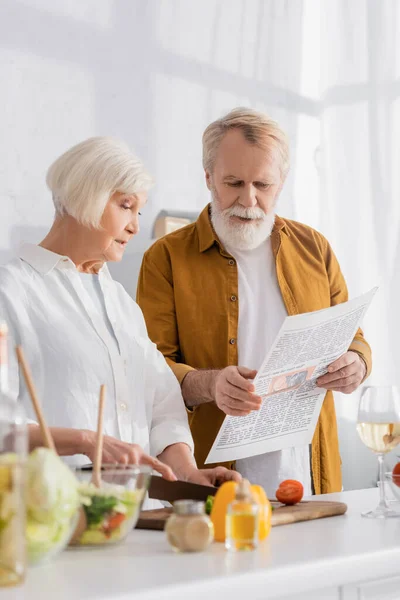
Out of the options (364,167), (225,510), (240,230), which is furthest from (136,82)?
(225,510)

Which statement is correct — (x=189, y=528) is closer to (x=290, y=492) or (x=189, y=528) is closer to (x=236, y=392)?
(x=290, y=492)

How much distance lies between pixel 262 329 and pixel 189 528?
1.40m

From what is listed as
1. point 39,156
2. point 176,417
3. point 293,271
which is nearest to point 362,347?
point 293,271

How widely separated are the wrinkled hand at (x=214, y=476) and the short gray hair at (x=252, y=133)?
1.14m

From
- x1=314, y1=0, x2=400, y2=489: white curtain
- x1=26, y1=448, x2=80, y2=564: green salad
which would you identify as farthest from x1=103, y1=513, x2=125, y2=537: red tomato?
x1=314, y1=0, x2=400, y2=489: white curtain

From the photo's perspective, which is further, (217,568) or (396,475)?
(396,475)

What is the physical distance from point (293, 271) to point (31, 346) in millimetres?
1005

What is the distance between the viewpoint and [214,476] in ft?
5.47

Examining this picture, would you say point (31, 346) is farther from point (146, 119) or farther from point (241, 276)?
point (146, 119)

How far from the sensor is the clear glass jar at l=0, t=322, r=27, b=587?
932mm

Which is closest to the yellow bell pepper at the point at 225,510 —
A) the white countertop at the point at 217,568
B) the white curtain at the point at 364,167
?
the white countertop at the point at 217,568

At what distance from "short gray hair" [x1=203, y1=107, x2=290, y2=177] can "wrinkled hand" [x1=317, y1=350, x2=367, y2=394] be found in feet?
2.21

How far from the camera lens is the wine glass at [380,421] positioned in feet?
5.00

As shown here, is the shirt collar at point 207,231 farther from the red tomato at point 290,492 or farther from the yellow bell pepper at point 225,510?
the yellow bell pepper at point 225,510
